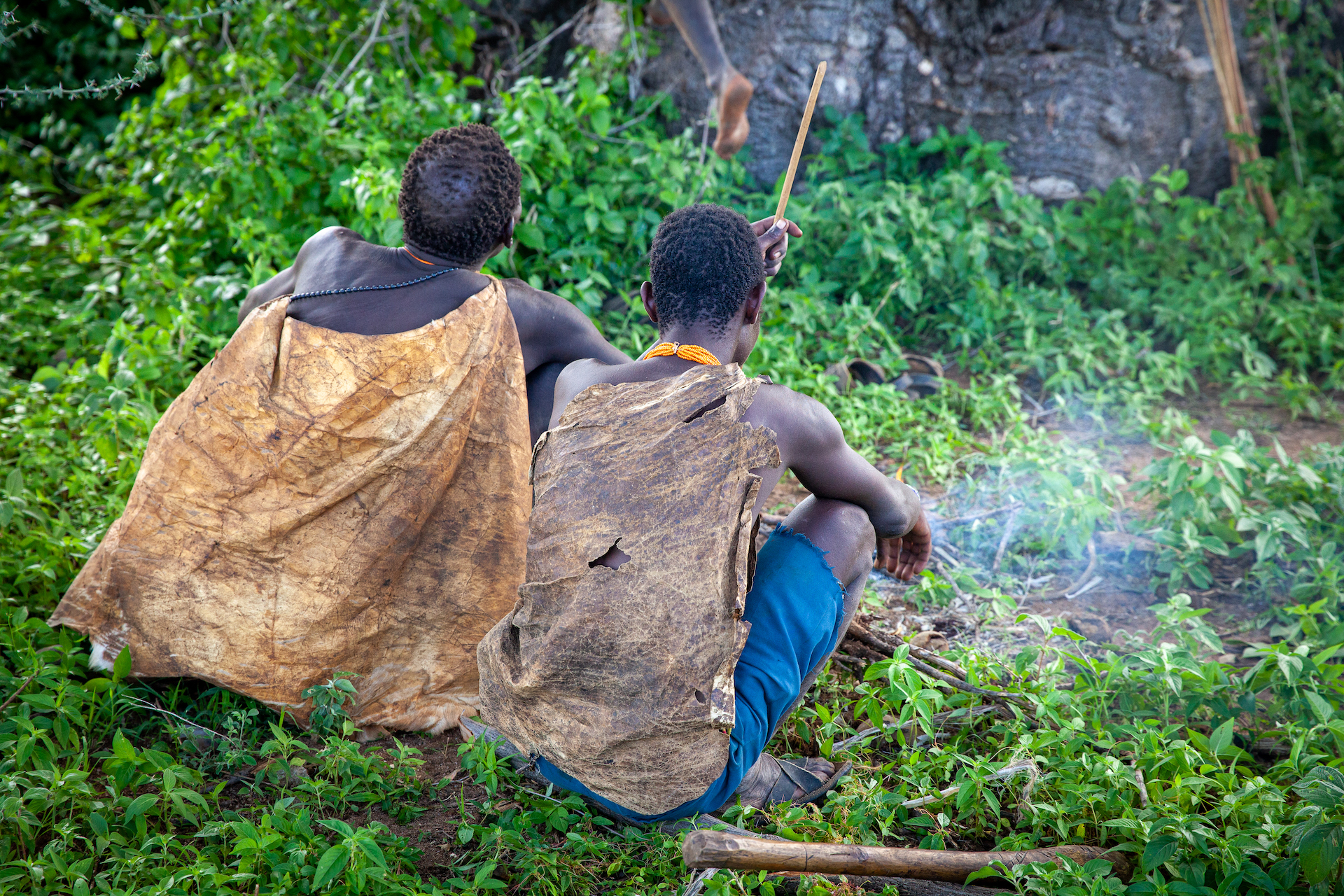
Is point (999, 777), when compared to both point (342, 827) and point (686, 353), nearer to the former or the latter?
point (686, 353)

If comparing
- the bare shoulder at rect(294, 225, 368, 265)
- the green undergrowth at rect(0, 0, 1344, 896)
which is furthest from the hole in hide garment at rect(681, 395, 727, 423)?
the bare shoulder at rect(294, 225, 368, 265)

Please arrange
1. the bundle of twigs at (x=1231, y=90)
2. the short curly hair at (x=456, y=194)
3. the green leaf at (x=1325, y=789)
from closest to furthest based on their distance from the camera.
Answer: the green leaf at (x=1325, y=789) → the short curly hair at (x=456, y=194) → the bundle of twigs at (x=1231, y=90)

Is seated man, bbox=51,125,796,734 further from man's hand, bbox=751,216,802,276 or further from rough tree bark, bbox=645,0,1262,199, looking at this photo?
rough tree bark, bbox=645,0,1262,199

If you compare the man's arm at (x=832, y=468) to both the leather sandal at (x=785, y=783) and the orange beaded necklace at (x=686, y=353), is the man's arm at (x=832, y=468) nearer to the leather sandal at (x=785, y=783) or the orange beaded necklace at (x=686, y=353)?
the orange beaded necklace at (x=686, y=353)

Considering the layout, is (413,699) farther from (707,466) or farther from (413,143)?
(413,143)

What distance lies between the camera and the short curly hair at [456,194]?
2.31 m

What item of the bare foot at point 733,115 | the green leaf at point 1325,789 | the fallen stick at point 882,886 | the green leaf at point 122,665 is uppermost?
the bare foot at point 733,115

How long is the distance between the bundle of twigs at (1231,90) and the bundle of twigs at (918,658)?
152 inches

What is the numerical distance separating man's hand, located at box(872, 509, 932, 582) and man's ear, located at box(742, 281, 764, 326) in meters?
0.84

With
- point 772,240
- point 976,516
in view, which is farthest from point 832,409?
point 772,240

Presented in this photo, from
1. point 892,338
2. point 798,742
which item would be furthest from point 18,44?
point 798,742

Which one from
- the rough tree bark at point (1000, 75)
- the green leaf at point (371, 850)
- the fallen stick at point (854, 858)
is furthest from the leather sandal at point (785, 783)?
the rough tree bark at point (1000, 75)

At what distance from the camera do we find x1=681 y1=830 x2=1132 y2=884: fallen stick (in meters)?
1.58

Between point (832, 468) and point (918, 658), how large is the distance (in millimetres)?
782
